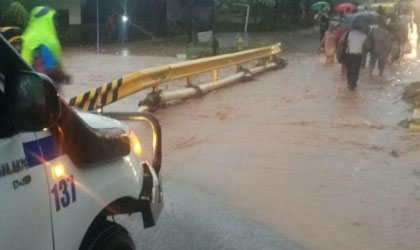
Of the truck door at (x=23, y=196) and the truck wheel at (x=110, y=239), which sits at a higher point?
the truck door at (x=23, y=196)

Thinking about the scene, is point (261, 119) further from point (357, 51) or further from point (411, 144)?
point (357, 51)

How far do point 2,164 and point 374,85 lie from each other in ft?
53.9

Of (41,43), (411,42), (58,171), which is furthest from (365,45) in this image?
(411,42)

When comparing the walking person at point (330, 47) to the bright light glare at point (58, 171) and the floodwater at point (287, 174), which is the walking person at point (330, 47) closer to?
the floodwater at point (287, 174)

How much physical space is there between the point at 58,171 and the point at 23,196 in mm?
317

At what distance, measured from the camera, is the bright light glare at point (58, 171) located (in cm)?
327

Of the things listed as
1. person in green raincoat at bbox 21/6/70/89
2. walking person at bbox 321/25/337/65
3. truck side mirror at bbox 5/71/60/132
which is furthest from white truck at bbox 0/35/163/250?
walking person at bbox 321/25/337/65

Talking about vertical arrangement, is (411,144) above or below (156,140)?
below

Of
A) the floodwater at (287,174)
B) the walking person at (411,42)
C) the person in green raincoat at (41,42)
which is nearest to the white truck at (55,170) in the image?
the floodwater at (287,174)

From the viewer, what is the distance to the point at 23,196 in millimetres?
3018

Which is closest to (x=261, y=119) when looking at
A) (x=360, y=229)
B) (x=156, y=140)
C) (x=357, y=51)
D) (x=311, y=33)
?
(x=357, y=51)

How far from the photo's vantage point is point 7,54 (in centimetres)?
317

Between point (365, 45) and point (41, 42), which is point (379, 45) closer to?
point (365, 45)

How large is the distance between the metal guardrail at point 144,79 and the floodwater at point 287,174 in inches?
24.4
